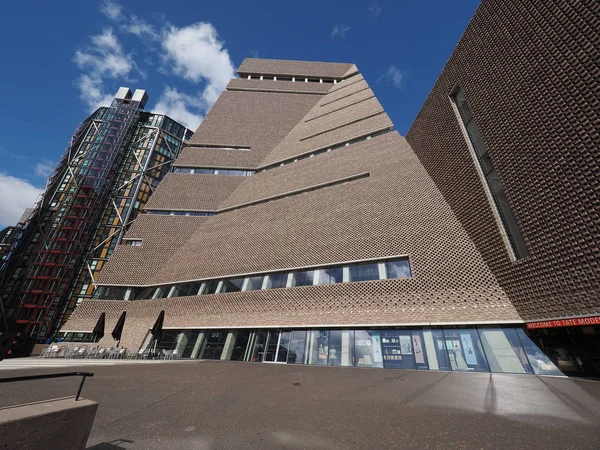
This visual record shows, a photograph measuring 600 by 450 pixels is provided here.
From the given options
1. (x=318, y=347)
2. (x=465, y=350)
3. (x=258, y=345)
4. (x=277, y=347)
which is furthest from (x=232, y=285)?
(x=465, y=350)

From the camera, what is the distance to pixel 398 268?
14125 mm

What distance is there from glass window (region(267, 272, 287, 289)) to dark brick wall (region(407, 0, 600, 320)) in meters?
10.9

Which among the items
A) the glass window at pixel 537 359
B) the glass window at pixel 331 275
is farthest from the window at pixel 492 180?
the glass window at pixel 331 275

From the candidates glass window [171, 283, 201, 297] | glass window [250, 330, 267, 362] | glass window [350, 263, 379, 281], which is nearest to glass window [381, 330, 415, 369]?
glass window [350, 263, 379, 281]

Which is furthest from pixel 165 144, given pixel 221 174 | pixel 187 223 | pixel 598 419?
pixel 598 419

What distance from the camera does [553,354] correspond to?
9914 mm

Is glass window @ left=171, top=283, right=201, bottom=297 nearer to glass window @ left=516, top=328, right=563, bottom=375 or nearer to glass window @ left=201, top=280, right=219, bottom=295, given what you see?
glass window @ left=201, top=280, right=219, bottom=295

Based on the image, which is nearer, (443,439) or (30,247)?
(443,439)

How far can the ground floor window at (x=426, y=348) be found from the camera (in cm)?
974

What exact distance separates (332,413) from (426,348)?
27.6 ft

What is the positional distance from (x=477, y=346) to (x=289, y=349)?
868cm

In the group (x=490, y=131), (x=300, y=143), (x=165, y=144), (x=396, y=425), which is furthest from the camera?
(x=165, y=144)

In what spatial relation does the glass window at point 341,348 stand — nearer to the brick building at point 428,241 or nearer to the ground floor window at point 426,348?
the ground floor window at point 426,348

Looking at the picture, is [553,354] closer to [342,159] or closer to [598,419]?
[598,419]
